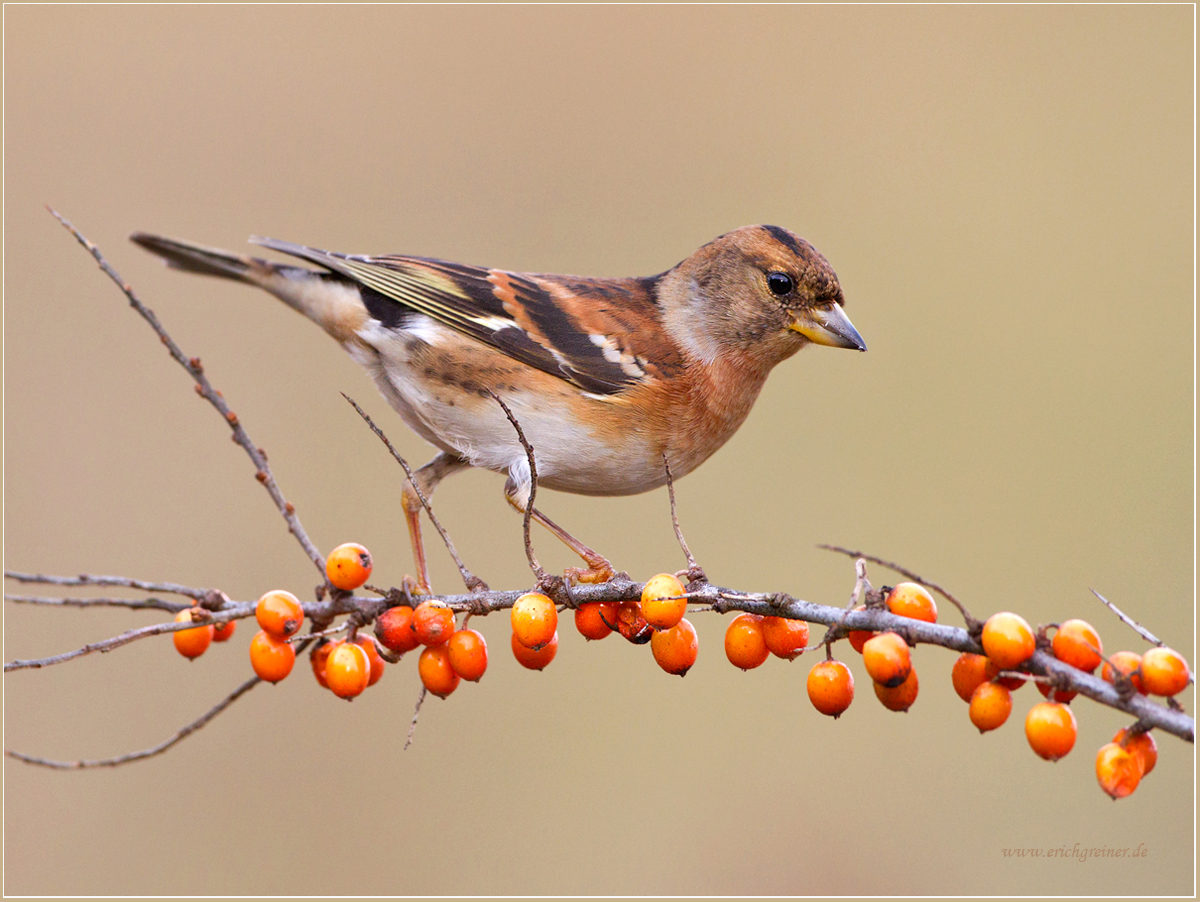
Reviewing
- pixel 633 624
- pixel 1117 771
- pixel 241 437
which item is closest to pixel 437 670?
pixel 633 624

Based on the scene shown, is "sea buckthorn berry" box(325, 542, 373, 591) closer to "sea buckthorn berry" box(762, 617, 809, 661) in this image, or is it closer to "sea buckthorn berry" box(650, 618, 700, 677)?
"sea buckthorn berry" box(650, 618, 700, 677)

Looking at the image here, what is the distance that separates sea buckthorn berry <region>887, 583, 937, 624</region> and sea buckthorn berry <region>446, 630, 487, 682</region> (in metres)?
0.90

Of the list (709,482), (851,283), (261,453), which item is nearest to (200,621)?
(261,453)

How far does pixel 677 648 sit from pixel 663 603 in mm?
204

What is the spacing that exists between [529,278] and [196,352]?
113 inches

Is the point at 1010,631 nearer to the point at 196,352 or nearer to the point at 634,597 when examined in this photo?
the point at 634,597

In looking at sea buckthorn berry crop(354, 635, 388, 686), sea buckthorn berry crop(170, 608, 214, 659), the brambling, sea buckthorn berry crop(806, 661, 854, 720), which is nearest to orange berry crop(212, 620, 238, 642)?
sea buckthorn berry crop(170, 608, 214, 659)

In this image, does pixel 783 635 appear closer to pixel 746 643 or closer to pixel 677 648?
pixel 746 643

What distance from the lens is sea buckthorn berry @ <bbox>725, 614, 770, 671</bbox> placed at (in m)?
1.88

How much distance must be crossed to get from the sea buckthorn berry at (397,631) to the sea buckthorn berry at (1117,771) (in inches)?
53.1

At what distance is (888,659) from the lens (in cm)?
161

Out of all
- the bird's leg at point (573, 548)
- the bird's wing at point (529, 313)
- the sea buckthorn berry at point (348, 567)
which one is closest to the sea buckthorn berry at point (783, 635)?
the bird's leg at point (573, 548)

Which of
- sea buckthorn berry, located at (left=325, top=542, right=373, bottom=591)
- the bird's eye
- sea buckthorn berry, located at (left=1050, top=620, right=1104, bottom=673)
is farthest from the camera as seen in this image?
the bird's eye

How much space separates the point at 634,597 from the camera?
6.26 feet
